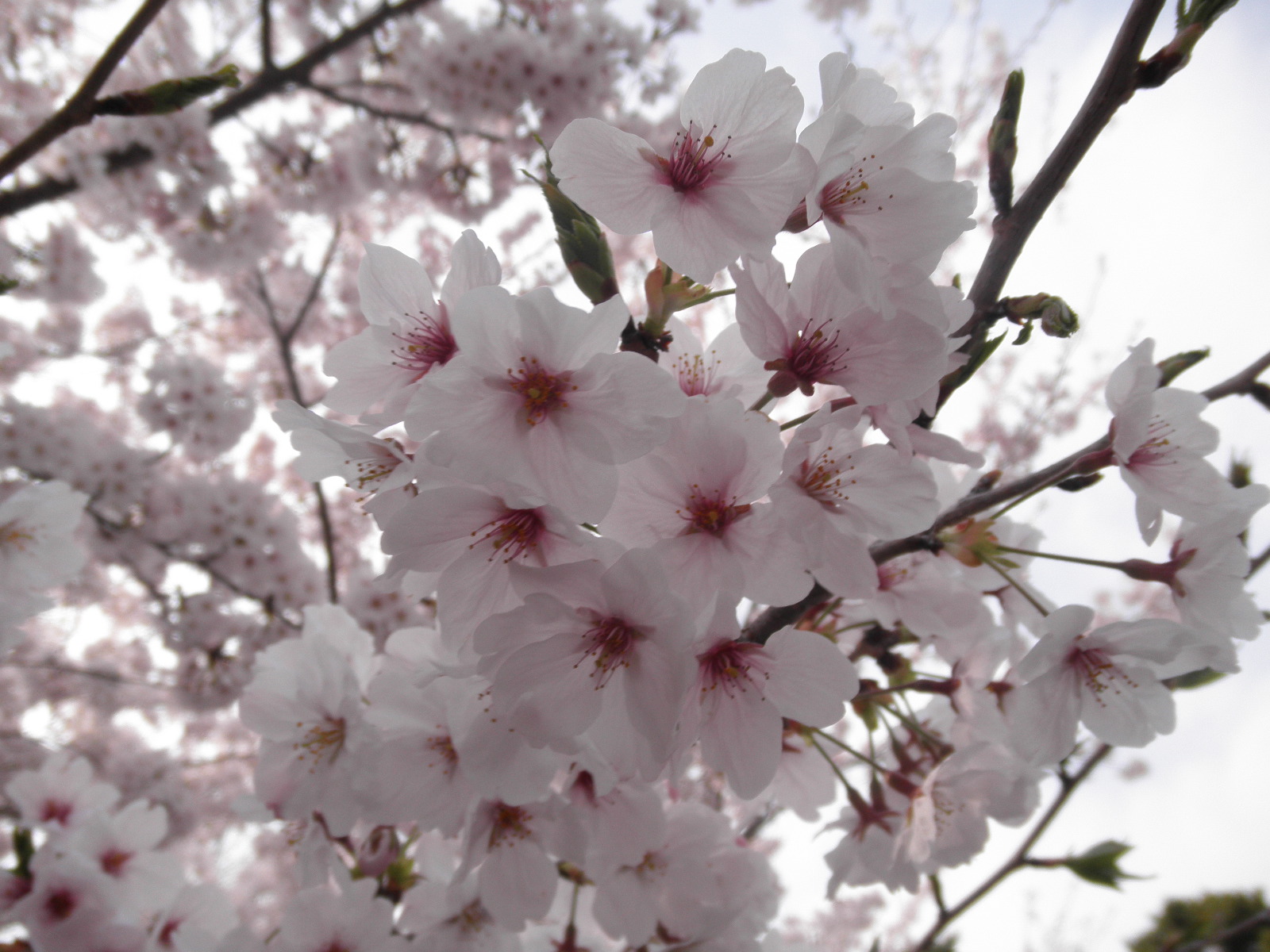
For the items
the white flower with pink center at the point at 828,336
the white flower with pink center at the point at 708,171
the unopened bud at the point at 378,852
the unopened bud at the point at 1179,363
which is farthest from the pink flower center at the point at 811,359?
the unopened bud at the point at 378,852

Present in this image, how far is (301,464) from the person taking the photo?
39.9 inches

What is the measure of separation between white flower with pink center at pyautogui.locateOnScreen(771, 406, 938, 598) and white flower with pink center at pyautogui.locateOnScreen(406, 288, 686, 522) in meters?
0.20

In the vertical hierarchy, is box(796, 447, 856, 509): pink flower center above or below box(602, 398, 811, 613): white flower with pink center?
above

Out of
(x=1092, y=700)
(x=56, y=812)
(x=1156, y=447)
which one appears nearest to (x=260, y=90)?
(x=56, y=812)

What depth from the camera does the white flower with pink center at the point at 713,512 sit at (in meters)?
0.80

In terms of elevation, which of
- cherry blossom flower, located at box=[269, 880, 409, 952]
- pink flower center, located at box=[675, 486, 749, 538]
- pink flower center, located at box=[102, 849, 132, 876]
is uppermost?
pink flower center, located at box=[675, 486, 749, 538]

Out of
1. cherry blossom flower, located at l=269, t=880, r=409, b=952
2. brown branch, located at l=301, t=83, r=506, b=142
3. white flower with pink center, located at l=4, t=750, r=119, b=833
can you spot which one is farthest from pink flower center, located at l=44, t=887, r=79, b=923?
brown branch, located at l=301, t=83, r=506, b=142

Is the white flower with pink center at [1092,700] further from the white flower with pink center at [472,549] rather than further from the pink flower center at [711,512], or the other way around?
the white flower with pink center at [472,549]

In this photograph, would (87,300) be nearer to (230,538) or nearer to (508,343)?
(230,538)

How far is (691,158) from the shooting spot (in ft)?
2.96

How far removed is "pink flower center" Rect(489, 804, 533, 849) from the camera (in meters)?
1.19

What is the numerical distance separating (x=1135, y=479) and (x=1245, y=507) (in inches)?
5.7

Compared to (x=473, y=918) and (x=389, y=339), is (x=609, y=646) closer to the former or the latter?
(x=389, y=339)

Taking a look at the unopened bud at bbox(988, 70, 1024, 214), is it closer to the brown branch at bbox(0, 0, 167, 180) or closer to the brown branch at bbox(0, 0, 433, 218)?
the brown branch at bbox(0, 0, 167, 180)
